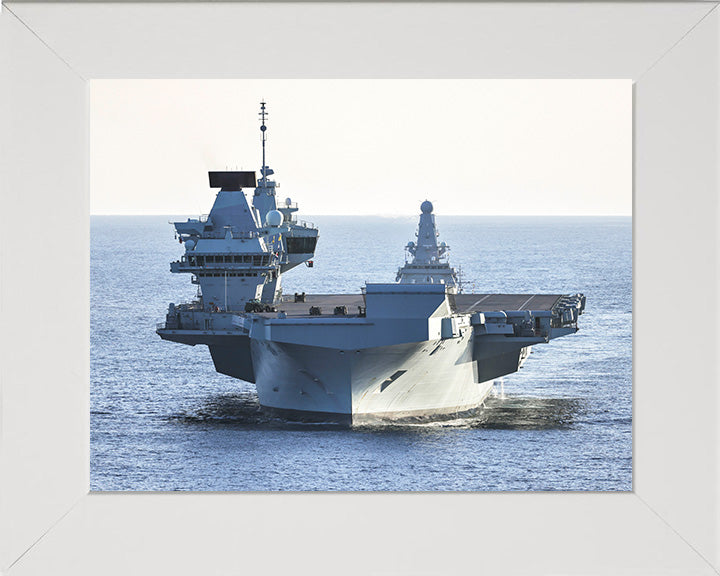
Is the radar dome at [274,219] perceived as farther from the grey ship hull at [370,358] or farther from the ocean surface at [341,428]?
→ the ocean surface at [341,428]

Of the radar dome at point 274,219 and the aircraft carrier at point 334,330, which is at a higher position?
the radar dome at point 274,219

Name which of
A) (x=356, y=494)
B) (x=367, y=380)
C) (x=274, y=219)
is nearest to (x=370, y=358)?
(x=367, y=380)

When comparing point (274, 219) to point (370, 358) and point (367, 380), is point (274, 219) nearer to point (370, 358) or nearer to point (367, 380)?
point (367, 380)

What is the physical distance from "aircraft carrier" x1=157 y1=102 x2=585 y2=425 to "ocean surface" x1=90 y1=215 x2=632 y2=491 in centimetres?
60

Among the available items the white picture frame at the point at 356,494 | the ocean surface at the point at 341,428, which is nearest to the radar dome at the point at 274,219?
the ocean surface at the point at 341,428

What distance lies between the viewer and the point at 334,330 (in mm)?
18828

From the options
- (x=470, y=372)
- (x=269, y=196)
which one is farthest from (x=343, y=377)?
(x=269, y=196)

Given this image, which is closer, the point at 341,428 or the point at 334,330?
the point at 334,330

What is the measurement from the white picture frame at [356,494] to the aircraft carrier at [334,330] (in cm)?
1044

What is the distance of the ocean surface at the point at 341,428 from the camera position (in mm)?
19141

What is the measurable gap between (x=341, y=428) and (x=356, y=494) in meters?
12.8
